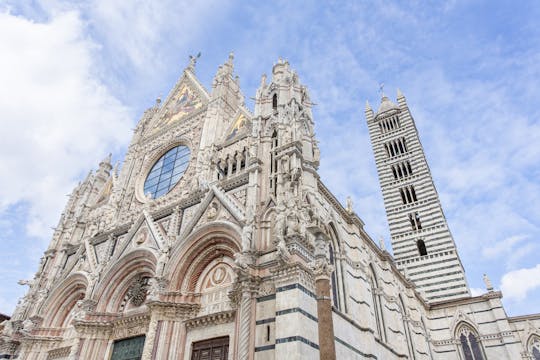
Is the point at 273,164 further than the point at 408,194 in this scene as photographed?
No

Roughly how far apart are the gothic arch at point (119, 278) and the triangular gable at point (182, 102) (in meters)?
8.97

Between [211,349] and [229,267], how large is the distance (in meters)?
2.53

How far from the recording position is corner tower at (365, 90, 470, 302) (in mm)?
25938

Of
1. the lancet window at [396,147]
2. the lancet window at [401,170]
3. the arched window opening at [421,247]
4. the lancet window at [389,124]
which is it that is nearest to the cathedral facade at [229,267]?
the arched window opening at [421,247]

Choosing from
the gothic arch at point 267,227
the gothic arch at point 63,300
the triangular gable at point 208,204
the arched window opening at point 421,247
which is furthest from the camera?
the arched window opening at point 421,247

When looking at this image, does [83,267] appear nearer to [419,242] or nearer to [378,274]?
[378,274]

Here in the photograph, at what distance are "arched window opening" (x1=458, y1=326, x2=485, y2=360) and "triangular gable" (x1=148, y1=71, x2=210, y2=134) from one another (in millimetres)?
20071

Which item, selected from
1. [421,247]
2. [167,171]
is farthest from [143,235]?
[421,247]

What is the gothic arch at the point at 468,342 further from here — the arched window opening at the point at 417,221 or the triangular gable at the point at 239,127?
the triangular gable at the point at 239,127

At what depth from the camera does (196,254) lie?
12.6 metres

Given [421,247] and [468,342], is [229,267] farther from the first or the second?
[421,247]

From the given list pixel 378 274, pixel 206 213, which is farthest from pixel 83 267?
pixel 378 274

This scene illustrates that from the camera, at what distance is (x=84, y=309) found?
1358 centimetres

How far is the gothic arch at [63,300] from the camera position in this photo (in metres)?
16.1
